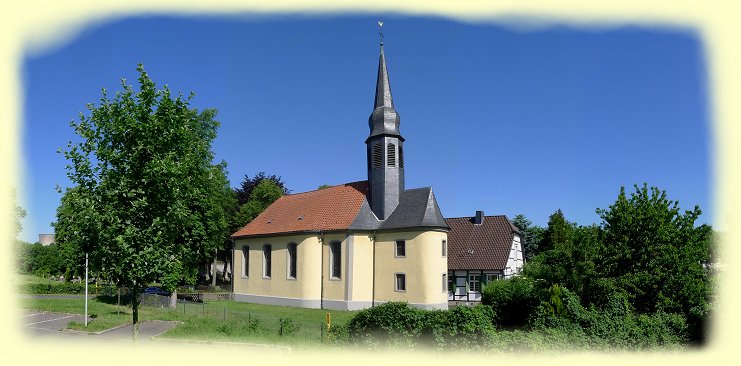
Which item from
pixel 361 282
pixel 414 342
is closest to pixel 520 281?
pixel 361 282

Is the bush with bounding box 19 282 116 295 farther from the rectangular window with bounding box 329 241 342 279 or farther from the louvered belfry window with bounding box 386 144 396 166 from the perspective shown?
the louvered belfry window with bounding box 386 144 396 166

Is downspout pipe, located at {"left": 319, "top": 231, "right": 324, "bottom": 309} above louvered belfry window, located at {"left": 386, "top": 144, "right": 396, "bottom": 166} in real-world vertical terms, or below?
below

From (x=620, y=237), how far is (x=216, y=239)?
82.9 feet

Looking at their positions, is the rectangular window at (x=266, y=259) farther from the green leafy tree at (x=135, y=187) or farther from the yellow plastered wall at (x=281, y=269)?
the green leafy tree at (x=135, y=187)

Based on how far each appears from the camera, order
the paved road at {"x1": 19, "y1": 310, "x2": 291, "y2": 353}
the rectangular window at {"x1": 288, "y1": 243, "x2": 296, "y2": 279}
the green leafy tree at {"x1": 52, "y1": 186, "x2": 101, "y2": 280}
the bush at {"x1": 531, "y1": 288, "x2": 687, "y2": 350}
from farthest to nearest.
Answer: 1. the rectangular window at {"x1": 288, "y1": 243, "x2": 296, "y2": 279}
2. the paved road at {"x1": 19, "y1": 310, "x2": 291, "y2": 353}
3. the bush at {"x1": 531, "y1": 288, "x2": 687, "y2": 350}
4. the green leafy tree at {"x1": 52, "y1": 186, "x2": 101, "y2": 280}

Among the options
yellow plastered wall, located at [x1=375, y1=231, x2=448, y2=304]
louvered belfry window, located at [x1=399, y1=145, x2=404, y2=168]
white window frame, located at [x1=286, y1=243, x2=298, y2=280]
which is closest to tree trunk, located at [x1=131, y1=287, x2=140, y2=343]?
yellow plastered wall, located at [x1=375, y1=231, x2=448, y2=304]

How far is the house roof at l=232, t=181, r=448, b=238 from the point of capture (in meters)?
31.5

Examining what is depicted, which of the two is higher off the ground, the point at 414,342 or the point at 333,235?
the point at 333,235

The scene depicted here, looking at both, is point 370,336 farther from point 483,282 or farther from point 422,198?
point 483,282

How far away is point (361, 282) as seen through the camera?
107ft

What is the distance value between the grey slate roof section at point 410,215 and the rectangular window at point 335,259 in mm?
1939

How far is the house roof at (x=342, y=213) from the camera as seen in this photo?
31478mm

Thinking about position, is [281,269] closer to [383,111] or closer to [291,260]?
[291,260]

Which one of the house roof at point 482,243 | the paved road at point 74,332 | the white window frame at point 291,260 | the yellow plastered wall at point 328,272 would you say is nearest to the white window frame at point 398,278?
the yellow plastered wall at point 328,272
